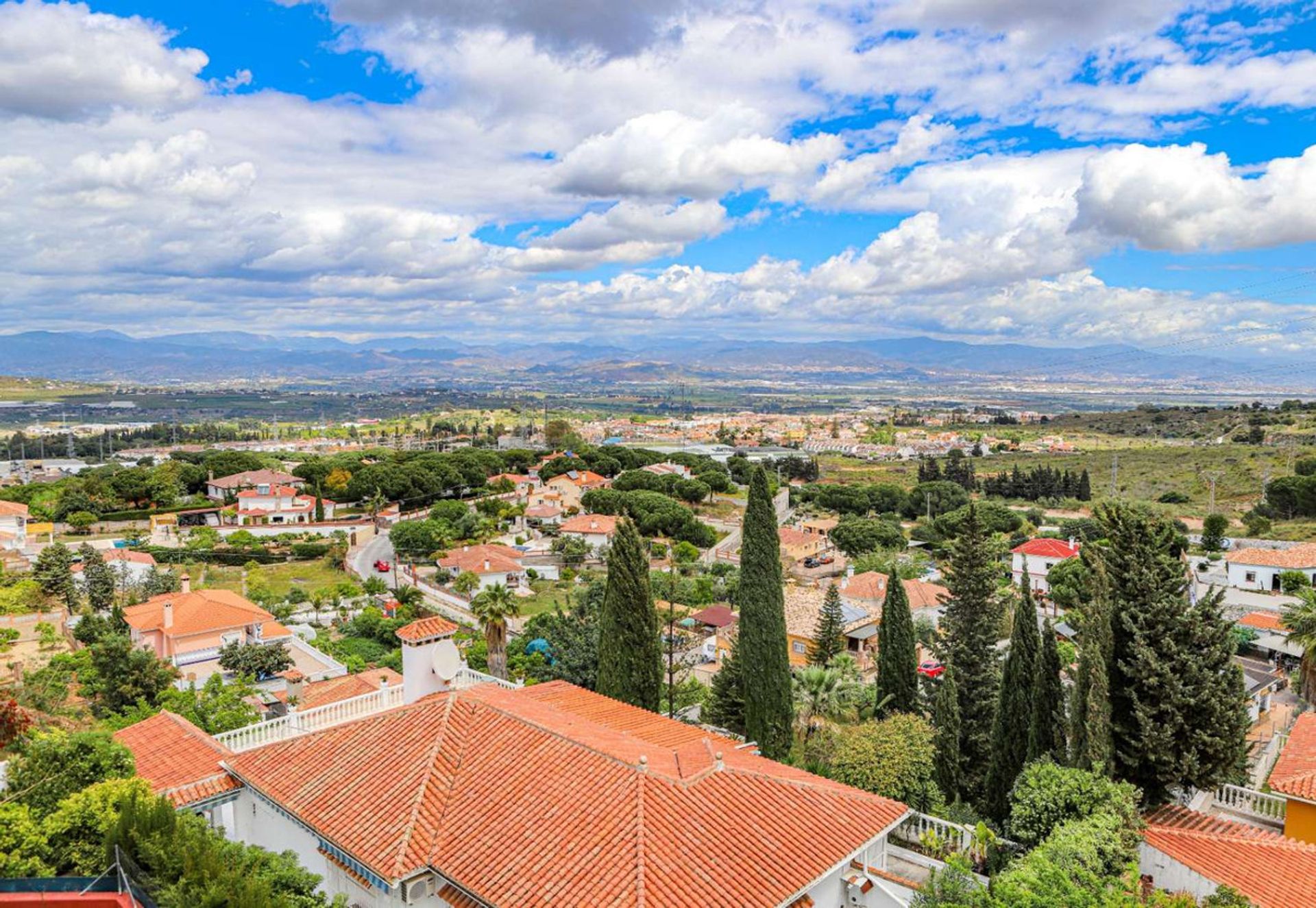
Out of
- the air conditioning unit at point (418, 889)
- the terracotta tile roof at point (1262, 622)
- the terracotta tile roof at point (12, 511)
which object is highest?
the air conditioning unit at point (418, 889)

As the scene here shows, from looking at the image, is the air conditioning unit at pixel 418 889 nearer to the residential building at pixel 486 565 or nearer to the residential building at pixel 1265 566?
the residential building at pixel 486 565

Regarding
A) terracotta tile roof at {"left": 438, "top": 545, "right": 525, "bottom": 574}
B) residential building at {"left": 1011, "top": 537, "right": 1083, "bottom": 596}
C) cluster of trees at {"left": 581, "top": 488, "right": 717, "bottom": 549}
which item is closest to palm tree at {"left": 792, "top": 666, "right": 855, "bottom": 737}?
terracotta tile roof at {"left": 438, "top": 545, "right": 525, "bottom": 574}

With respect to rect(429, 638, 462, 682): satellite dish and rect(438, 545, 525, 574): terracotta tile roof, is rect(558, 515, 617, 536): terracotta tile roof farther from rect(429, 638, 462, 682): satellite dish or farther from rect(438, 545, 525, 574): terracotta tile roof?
rect(429, 638, 462, 682): satellite dish

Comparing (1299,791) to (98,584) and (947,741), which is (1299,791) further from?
(98,584)

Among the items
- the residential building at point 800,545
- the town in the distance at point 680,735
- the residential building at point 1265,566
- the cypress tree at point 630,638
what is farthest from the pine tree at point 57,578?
the residential building at point 1265,566

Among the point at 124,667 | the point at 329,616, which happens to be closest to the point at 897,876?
the point at 124,667

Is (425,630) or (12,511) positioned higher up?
(425,630)

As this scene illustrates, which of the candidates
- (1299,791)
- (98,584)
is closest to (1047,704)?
(1299,791)
